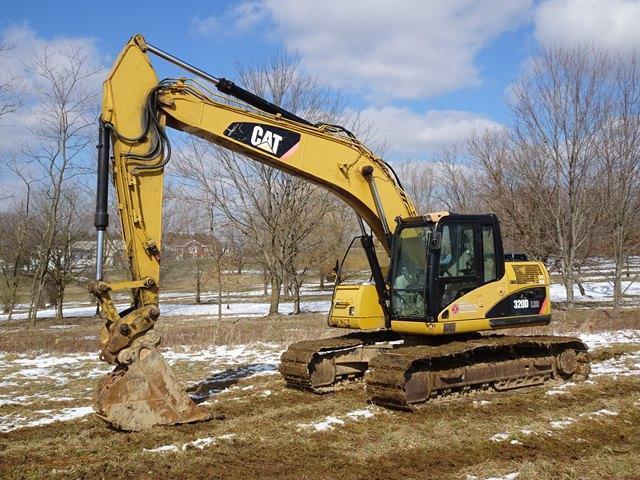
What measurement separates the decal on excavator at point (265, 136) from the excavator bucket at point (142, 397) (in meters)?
2.99

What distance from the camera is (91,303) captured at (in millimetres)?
45438

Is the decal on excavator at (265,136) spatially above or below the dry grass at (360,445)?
above

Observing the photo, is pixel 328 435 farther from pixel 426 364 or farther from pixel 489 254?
pixel 489 254

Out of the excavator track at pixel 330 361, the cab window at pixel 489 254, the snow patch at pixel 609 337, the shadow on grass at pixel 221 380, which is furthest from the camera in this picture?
the snow patch at pixel 609 337

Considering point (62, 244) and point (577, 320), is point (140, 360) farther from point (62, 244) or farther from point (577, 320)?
point (62, 244)

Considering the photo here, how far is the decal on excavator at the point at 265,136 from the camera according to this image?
328 inches

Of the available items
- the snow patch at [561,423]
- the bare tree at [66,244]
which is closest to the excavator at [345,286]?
the snow patch at [561,423]

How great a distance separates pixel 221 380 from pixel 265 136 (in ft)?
14.2

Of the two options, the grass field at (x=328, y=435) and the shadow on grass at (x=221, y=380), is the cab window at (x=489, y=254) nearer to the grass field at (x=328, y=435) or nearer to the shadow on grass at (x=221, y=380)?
the grass field at (x=328, y=435)

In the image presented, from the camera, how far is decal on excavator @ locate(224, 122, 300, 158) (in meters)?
8.32

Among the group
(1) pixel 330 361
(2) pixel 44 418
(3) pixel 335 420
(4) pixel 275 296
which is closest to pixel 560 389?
(1) pixel 330 361

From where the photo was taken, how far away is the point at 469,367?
878 centimetres

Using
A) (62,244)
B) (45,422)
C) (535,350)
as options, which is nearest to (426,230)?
(535,350)

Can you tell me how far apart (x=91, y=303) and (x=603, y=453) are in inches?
1726
